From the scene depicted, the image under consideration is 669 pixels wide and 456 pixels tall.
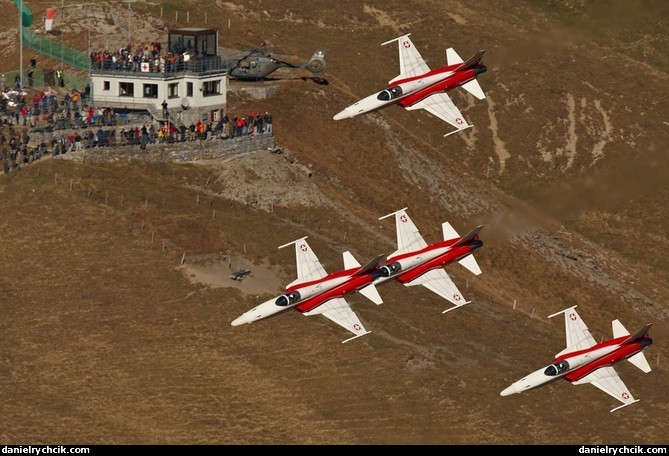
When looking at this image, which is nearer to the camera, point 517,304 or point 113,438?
point 113,438

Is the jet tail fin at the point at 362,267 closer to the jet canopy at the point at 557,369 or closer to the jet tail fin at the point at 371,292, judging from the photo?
the jet tail fin at the point at 371,292

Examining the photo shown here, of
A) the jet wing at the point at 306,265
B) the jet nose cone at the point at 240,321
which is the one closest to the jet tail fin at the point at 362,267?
the jet wing at the point at 306,265

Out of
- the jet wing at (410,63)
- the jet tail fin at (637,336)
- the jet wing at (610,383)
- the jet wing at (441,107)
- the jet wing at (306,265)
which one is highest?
the jet wing at (410,63)

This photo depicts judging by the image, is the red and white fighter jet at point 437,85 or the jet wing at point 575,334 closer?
the jet wing at point 575,334
